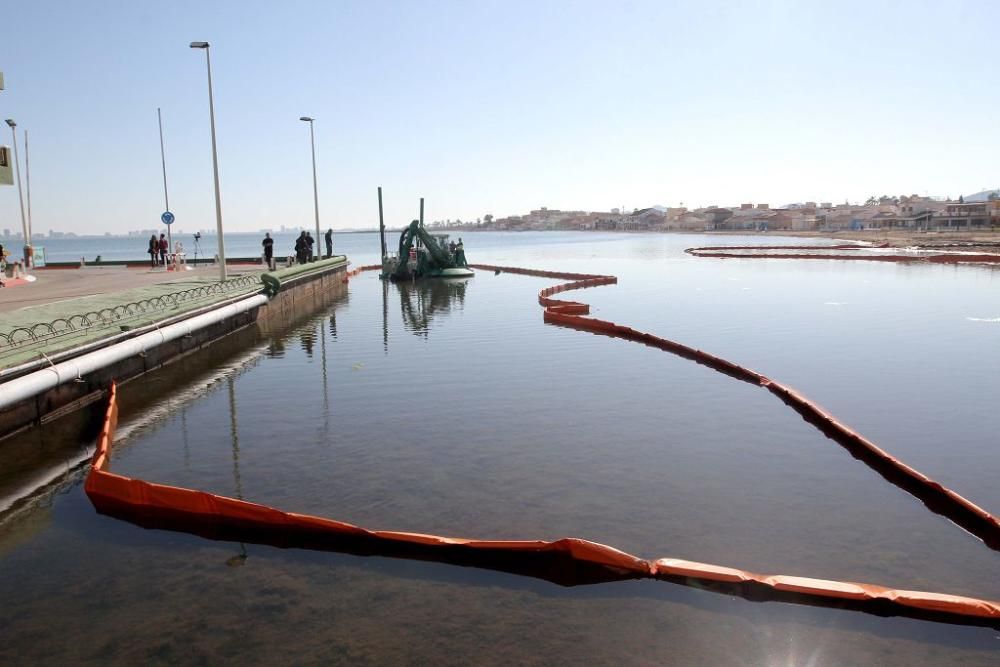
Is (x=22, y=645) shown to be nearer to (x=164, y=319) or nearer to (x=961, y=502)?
(x=961, y=502)

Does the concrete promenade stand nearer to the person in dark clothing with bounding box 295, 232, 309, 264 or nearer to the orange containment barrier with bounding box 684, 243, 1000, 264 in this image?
the person in dark clothing with bounding box 295, 232, 309, 264

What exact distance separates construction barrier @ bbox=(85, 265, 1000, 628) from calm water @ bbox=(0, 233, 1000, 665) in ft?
0.57

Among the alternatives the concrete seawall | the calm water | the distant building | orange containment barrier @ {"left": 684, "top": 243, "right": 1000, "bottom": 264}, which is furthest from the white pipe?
the distant building

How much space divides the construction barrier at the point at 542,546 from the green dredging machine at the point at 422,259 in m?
36.7

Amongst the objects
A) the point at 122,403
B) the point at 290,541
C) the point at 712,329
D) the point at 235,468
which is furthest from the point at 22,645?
the point at 712,329

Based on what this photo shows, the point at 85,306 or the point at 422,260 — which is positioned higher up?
the point at 422,260

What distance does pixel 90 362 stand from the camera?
14016mm

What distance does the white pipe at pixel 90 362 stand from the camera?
1174 cm

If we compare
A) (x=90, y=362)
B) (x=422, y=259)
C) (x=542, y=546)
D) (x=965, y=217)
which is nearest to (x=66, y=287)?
(x=90, y=362)

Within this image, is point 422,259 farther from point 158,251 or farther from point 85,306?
point 85,306

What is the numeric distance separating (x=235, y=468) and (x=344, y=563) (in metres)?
3.84

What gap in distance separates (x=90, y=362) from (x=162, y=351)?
16.1 feet

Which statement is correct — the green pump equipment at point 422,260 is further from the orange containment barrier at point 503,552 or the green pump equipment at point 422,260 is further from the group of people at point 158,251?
the orange containment barrier at point 503,552

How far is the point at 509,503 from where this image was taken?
30.0 feet
